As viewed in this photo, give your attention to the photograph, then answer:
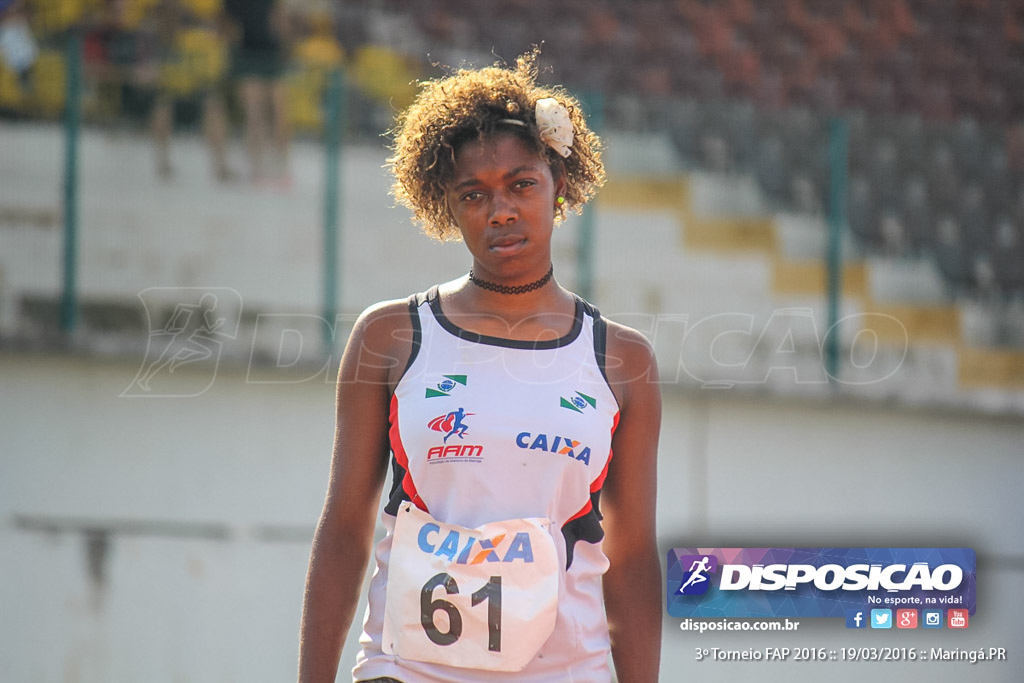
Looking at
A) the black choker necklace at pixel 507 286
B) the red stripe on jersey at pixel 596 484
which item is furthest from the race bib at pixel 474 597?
the black choker necklace at pixel 507 286

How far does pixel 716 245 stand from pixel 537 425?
4.24m

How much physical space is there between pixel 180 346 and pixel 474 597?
3.53m

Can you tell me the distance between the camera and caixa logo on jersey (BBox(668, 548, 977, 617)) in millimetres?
5125

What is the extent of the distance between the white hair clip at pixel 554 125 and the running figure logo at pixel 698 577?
3.01m

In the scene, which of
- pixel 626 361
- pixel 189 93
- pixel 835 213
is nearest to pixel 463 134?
pixel 626 361

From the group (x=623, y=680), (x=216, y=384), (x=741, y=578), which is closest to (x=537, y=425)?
(x=623, y=680)

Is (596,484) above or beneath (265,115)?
beneath

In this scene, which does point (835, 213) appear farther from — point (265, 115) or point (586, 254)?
point (265, 115)

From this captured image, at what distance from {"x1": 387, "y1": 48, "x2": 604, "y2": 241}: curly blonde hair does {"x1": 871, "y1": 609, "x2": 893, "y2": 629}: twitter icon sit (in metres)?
3.02

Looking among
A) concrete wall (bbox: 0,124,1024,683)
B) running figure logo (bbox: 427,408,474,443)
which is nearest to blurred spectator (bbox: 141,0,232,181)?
concrete wall (bbox: 0,124,1024,683)

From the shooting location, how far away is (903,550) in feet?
17.6

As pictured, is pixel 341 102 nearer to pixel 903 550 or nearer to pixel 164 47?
pixel 164 47

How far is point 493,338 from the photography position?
8.41ft

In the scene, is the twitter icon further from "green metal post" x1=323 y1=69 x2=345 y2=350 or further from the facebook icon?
"green metal post" x1=323 y1=69 x2=345 y2=350
